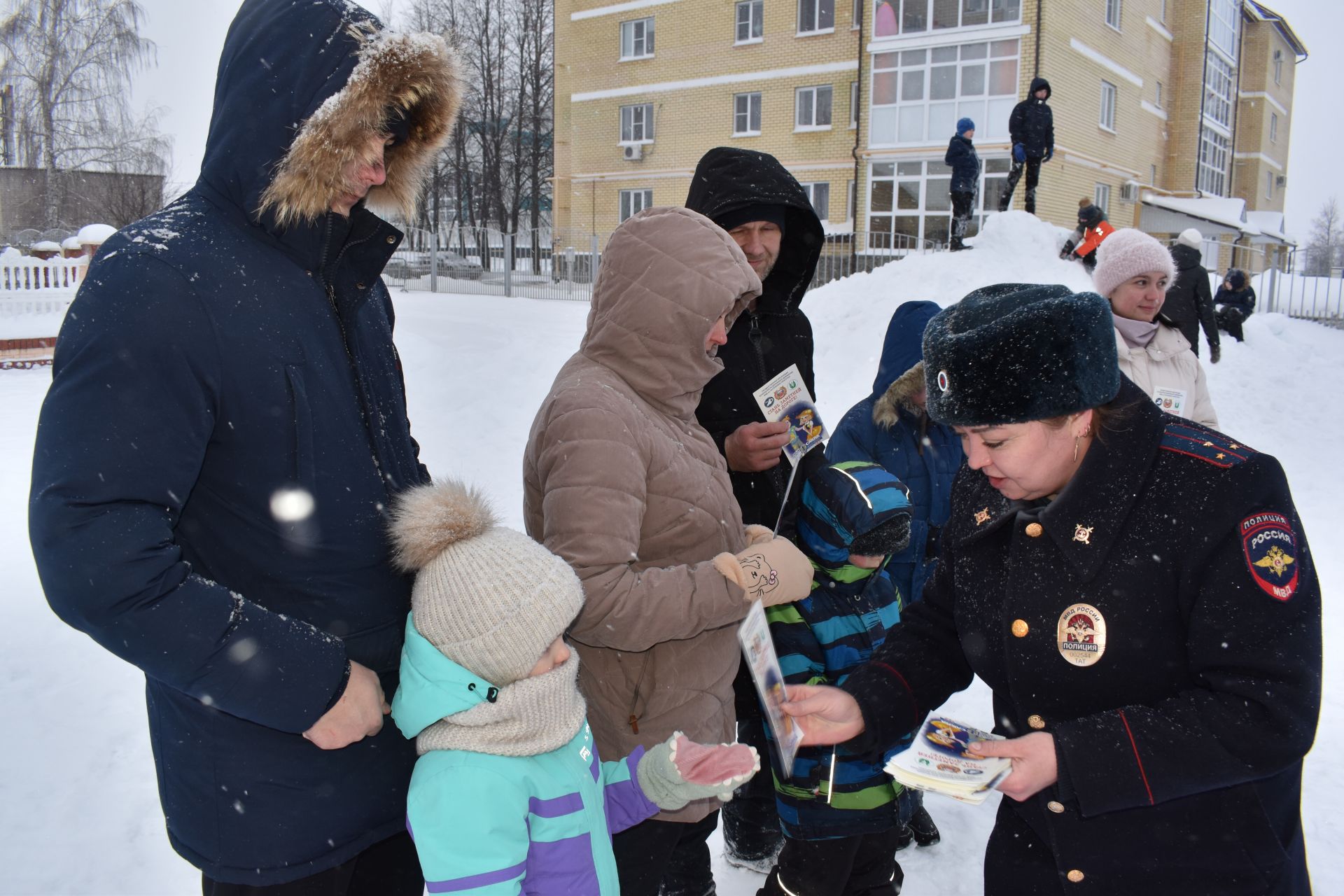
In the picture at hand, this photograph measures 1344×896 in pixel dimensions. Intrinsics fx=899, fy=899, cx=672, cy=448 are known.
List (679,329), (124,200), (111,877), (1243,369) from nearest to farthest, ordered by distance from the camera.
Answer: (679,329), (111,877), (1243,369), (124,200)

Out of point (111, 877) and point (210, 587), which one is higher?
point (210, 587)

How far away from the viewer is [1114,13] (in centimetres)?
2648

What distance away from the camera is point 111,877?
3096mm

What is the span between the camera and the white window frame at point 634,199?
29516 mm

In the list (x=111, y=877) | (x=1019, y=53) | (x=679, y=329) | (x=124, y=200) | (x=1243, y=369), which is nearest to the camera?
(x=679, y=329)

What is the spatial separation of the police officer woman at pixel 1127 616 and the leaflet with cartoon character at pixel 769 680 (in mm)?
403

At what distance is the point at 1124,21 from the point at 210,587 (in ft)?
106

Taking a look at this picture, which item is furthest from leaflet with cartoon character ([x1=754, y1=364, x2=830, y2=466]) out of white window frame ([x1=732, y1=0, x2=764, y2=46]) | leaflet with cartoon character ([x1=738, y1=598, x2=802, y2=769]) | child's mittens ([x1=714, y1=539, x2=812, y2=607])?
white window frame ([x1=732, y1=0, x2=764, y2=46])

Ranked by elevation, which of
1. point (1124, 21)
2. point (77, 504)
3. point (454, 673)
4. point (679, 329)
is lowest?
point (454, 673)

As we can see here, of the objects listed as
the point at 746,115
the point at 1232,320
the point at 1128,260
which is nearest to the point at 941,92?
the point at 746,115

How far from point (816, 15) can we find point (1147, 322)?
24.8 m

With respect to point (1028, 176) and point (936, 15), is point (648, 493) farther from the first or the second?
point (936, 15)

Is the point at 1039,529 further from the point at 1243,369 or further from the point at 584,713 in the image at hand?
the point at 1243,369

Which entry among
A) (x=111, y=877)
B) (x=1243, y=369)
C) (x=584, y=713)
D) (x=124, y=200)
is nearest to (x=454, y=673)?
(x=584, y=713)
